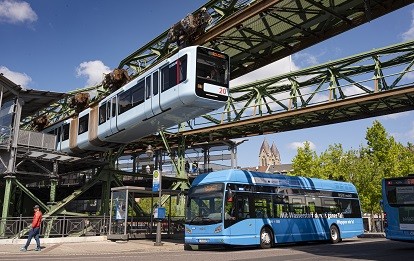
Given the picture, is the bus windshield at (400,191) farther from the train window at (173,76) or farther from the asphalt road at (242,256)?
the train window at (173,76)

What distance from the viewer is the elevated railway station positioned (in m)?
16.0

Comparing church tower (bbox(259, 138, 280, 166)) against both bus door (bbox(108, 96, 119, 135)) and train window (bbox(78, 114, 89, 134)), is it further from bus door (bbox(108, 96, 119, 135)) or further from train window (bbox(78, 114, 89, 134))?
bus door (bbox(108, 96, 119, 135))

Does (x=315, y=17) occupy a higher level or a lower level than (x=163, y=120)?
higher

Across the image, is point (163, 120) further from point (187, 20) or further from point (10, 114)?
point (10, 114)

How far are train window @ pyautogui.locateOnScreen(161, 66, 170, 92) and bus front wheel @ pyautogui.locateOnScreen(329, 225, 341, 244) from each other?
38.8 feet

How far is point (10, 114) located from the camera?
23.5m

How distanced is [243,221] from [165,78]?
6.84 meters

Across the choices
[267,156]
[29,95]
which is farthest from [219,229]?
[267,156]

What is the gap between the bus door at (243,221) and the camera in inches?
644

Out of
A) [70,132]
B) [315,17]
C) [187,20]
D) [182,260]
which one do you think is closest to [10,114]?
[70,132]

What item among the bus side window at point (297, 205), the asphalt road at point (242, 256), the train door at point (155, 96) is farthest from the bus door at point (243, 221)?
the train door at point (155, 96)

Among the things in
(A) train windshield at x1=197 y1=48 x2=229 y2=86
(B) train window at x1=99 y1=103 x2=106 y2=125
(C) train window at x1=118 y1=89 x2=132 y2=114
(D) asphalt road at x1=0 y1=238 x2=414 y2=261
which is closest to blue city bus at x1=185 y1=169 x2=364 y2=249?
(D) asphalt road at x1=0 y1=238 x2=414 y2=261

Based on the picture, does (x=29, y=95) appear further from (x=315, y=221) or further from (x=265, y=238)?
(x=315, y=221)

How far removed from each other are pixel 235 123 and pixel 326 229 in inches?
454
